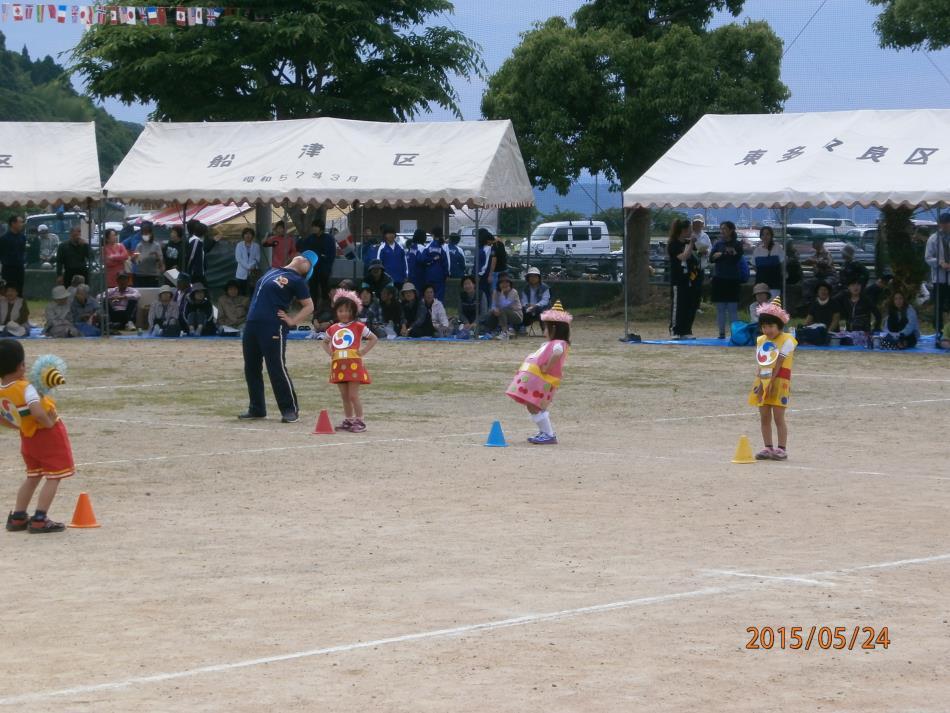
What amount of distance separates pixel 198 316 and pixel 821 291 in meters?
10.8

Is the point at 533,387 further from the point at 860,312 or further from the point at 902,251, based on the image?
the point at 902,251

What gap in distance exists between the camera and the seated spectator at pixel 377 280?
93.4 feet

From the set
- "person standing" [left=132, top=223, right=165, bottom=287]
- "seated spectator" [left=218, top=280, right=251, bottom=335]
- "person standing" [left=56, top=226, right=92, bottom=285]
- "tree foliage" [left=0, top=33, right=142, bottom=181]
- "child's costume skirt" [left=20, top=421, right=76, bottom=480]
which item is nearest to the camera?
"child's costume skirt" [left=20, top=421, right=76, bottom=480]

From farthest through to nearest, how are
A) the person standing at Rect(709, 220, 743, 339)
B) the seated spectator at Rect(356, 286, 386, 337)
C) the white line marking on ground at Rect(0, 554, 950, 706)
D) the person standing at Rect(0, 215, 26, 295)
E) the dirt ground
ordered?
the person standing at Rect(0, 215, 26, 295)
the seated spectator at Rect(356, 286, 386, 337)
the person standing at Rect(709, 220, 743, 339)
the dirt ground
the white line marking on ground at Rect(0, 554, 950, 706)

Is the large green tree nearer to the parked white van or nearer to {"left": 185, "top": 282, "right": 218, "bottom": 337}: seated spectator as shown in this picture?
{"left": 185, "top": 282, "right": 218, "bottom": 337}: seated spectator

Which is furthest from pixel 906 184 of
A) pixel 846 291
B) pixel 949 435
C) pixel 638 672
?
pixel 638 672

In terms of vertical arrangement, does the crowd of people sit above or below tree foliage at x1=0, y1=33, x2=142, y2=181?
below

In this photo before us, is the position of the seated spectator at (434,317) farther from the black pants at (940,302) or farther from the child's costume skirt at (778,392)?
the child's costume skirt at (778,392)

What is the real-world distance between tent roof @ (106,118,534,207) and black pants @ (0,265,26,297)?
233 centimetres

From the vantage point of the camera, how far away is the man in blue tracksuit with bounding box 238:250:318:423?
1617 centimetres

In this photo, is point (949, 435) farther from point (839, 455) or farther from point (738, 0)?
point (738, 0)

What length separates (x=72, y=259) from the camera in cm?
2964

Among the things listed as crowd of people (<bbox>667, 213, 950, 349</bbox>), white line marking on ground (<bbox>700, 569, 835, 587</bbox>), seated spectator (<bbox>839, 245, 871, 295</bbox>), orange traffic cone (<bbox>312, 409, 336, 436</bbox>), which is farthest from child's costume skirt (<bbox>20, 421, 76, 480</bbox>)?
seated spectator (<bbox>839, 245, 871, 295</bbox>)

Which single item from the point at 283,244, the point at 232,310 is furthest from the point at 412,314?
the point at 232,310
